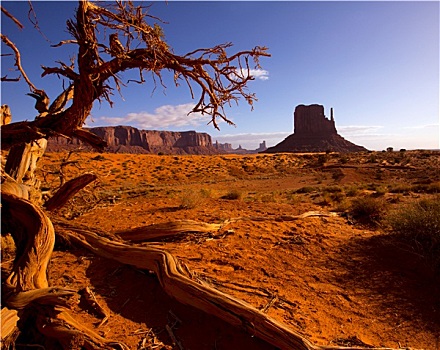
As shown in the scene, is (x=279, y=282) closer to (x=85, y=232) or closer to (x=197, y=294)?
(x=197, y=294)

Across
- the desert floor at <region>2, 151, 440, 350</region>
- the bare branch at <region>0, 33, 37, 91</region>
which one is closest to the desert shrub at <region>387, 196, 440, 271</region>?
the desert floor at <region>2, 151, 440, 350</region>

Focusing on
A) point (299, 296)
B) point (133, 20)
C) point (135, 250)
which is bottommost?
point (299, 296)

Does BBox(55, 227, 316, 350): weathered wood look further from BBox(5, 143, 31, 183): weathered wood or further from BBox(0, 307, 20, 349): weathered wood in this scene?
BBox(5, 143, 31, 183): weathered wood

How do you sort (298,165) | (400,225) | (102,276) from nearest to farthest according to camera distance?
1. (102,276)
2. (400,225)
3. (298,165)

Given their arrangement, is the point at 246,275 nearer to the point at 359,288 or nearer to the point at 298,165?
the point at 359,288

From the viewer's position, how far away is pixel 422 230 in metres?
5.17

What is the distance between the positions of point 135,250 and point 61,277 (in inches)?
37.4

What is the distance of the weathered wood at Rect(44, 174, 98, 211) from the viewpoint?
5.95m

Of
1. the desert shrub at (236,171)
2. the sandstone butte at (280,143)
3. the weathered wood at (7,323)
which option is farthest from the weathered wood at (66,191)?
the sandstone butte at (280,143)

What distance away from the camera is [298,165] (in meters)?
38.2

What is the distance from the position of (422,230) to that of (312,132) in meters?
106

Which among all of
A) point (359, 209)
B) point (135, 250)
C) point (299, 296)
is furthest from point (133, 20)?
point (359, 209)

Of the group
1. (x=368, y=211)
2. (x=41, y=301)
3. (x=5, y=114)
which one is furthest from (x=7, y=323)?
(x=368, y=211)

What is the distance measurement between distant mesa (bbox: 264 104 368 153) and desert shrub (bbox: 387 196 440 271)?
8775 cm
